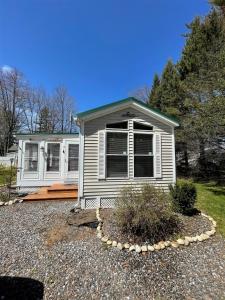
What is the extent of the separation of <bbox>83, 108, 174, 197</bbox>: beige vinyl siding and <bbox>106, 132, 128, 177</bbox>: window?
17 cm

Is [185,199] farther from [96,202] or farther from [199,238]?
[96,202]

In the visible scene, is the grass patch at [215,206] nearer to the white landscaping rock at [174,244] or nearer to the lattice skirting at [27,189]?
the white landscaping rock at [174,244]

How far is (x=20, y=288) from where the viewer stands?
2.78 m

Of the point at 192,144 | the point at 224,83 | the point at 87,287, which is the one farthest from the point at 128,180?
the point at 192,144

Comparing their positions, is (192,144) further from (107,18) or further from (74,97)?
(74,97)

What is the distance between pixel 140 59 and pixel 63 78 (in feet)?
45.5

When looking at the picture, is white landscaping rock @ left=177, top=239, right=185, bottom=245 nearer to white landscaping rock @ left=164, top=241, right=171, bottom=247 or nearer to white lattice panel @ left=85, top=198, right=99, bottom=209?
white landscaping rock @ left=164, top=241, right=171, bottom=247

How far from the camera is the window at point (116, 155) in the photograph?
20.3ft

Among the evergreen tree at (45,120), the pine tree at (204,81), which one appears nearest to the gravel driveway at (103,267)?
the pine tree at (204,81)

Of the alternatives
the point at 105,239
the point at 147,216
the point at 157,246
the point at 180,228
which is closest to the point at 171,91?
the point at 180,228

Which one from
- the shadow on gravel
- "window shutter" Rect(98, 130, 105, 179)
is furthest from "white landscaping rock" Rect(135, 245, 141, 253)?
"window shutter" Rect(98, 130, 105, 179)


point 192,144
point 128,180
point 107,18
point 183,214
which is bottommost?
point 183,214

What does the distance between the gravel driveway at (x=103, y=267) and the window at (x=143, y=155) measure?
9.13 ft

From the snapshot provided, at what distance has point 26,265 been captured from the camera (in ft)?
10.8
